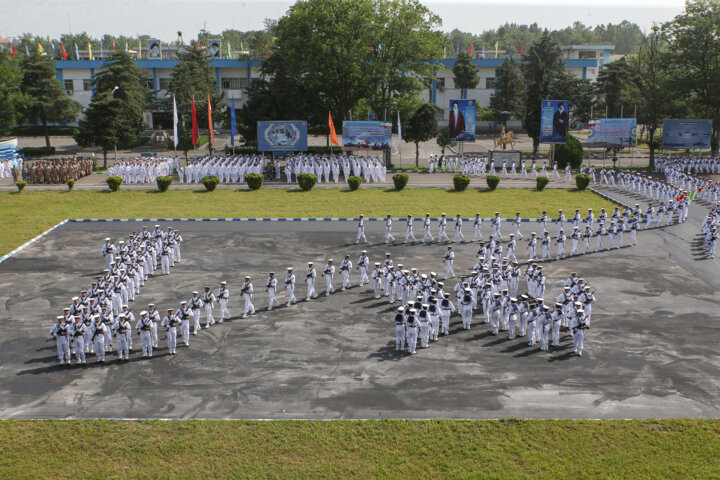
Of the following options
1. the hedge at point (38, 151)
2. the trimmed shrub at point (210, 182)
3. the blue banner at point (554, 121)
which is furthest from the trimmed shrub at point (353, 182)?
the hedge at point (38, 151)

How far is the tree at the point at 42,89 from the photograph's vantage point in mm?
68688

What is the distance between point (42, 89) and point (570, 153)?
57.8m

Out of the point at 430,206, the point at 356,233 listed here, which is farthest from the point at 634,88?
the point at 356,233

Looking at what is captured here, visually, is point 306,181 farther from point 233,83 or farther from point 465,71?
point 233,83

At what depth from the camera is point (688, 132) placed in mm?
53250

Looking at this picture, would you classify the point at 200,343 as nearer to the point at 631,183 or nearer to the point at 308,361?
the point at 308,361

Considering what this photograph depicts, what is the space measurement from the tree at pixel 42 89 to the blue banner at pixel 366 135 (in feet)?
129

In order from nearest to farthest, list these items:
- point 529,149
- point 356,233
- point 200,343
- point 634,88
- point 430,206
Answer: point 200,343 → point 356,233 → point 430,206 → point 634,88 → point 529,149

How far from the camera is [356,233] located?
32.2m

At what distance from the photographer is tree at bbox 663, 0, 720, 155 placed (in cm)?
5469

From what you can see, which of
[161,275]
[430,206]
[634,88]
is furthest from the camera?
[634,88]

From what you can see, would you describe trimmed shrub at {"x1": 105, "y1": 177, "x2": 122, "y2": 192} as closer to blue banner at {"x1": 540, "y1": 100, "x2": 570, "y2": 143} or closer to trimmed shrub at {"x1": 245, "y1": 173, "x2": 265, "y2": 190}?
trimmed shrub at {"x1": 245, "y1": 173, "x2": 265, "y2": 190}

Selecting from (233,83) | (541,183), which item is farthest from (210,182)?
(233,83)

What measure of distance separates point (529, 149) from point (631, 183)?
2978 cm
